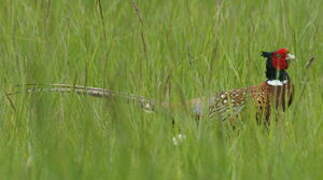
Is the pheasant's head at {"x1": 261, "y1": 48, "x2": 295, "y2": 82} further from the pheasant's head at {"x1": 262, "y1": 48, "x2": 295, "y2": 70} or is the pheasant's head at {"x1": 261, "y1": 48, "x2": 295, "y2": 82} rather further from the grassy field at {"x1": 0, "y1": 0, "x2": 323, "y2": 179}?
the grassy field at {"x1": 0, "y1": 0, "x2": 323, "y2": 179}

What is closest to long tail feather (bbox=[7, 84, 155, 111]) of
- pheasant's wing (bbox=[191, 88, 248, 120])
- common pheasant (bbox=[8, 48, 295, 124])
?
common pheasant (bbox=[8, 48, 295, 124])

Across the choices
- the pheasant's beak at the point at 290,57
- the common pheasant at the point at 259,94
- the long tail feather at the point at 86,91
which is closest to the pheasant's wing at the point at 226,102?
the common pheasant at the point at 259,94

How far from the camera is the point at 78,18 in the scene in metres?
6.57

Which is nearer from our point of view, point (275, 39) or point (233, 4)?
point (275, 39)

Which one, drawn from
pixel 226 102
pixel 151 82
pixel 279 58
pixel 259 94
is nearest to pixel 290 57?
pixel 279 58

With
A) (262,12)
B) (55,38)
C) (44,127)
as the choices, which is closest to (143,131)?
(44,127)

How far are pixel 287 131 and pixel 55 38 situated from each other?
204 cm

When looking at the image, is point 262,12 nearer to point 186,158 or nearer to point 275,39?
point 275,39

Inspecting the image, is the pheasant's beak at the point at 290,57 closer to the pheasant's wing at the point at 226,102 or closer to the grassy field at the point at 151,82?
the grassy field at the point at 151,82

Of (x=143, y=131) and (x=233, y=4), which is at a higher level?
(x=233, y=4)

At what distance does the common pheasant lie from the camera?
494 centimetres

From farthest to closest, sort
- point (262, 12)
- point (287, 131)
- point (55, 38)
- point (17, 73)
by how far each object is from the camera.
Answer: point (262, 12)
point (55, 38)
point (17, 73)
point (287, 131)

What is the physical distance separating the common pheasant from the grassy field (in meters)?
0.07

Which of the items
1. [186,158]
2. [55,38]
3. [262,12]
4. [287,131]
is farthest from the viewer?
[262,12]
